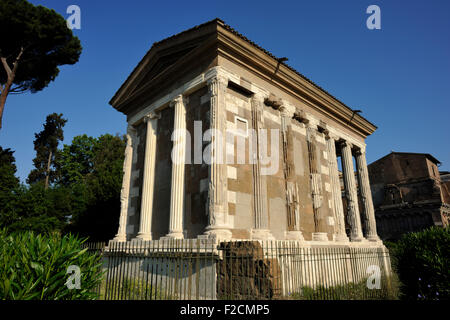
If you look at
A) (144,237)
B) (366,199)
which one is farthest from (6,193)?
(366,199)

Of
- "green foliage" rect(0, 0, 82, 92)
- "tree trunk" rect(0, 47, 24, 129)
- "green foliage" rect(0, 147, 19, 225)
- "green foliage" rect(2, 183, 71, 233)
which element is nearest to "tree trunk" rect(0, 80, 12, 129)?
"tree trunk" rect(0, 47, 24, 129)

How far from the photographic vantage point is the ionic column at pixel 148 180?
38.3 ft

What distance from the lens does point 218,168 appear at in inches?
356

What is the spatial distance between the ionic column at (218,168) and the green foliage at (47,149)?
33.7 meters

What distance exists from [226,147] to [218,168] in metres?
1.05

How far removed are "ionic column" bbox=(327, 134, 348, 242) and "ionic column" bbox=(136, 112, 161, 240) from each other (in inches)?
346

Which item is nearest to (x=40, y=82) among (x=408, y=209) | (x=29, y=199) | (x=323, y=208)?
(x=29, y=199)

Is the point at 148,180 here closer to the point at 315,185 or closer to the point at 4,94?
the point at 315,185

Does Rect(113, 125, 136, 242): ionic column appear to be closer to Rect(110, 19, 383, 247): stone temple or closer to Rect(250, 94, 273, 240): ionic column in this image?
Rect(110, 19, 383, 247): stone temple

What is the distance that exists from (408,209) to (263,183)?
30160 millimetres

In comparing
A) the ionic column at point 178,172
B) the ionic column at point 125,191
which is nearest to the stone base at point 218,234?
the ionic column at point 178,172

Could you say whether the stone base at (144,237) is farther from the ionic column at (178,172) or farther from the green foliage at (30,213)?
the green foliage at (30,213)

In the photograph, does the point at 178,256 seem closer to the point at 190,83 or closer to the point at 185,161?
the point at 185,161

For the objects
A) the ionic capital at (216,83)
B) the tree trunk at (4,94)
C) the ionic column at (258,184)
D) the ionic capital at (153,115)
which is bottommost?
the ionic column at (258,184)
